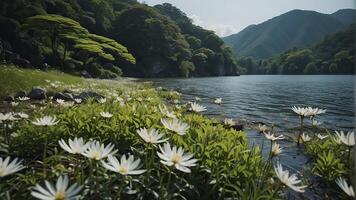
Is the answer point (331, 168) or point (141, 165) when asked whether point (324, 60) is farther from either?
point (141, 165)

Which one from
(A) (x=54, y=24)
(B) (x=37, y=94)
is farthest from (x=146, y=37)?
(B) (x=37, y=94)

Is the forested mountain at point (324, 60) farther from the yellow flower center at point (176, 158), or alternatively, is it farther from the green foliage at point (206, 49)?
the yellow flower center at point (176, 158)

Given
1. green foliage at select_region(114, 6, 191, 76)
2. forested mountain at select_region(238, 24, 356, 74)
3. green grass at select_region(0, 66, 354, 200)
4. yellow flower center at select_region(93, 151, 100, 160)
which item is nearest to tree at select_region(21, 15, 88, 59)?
green grass at select_region(0, 66, 354, 200)

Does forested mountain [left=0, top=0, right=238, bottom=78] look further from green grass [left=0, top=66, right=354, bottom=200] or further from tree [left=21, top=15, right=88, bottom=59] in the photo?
green grass [left=0, top=66, right=354, bottom=200]

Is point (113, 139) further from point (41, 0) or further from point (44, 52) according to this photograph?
point (41, 0)

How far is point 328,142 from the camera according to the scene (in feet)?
20.1

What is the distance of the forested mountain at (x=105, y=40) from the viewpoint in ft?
94.8

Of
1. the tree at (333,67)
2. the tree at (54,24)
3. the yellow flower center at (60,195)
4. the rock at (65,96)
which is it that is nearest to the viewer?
the yellow flower center at (60,195)

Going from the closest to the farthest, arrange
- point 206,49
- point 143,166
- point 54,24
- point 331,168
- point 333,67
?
point 143,166, point 331,168, point 54,24, point 333,67, point 206,49

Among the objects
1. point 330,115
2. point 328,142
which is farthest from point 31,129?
point 330,115

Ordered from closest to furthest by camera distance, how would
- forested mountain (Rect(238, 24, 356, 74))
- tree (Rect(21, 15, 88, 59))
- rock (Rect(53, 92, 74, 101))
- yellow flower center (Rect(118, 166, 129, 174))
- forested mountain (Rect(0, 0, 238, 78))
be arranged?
1. yellow flower center (Rect(118, 166, 129, 174))
2. rock (Rect(53, 92, 74, 101))
3. tree (Rect(21, 15, 88, 59))
4. forested mountain (Rect(0, 0, 238, 78))
5. forested mountain (Rect(238, 24, 356, 74))

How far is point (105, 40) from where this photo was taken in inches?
1191

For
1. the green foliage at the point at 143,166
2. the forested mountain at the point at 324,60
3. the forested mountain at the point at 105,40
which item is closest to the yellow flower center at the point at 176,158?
the green foliage at the point at 143,166

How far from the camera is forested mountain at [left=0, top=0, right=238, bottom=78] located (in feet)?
94.8
